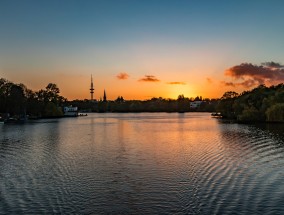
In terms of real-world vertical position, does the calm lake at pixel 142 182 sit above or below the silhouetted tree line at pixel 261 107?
below

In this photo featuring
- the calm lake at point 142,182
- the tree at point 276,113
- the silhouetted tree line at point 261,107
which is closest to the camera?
the calm lake at point 142,182

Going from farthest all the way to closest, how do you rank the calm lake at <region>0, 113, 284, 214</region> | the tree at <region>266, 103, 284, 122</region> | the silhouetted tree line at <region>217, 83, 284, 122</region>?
1. the silhouetted tree line at <region>217, 83, 284, 122</region>
2. the tree at <region>266, 103, 284, 122</region>
3. the calm lake at <region>0, 113, 284, 214</region>

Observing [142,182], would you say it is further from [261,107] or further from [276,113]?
[261,107]

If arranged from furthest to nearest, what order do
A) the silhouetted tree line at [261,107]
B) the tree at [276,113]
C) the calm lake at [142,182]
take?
1. the silhouetted tree line at [261,107]
2. the tree at [276,113]
3. the calm lake at [142,182]

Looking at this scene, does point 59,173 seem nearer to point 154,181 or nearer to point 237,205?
point 154,181

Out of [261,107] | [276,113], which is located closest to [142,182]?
[276,113]

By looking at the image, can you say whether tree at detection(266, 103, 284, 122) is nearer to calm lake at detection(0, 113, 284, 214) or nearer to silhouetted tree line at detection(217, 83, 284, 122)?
silhouetted tree line at detection(217, 83, 284, 122)

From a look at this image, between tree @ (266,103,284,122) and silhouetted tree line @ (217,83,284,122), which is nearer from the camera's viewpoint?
tree @ (266,103,284,122)

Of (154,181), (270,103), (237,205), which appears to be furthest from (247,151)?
(270,103)

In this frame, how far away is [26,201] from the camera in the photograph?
857 inches

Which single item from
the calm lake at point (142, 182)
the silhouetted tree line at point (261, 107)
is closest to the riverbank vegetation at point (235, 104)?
the silhouetted tree line at point (261, 107)

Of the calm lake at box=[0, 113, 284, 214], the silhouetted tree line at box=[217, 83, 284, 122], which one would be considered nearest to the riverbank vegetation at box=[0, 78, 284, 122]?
the silhouetted tree line at box=[217, 83, 284, 122]

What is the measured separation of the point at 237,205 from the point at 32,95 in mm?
182729

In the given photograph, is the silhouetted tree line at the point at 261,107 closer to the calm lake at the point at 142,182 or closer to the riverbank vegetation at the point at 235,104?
the riverbank vegetation at the point at 235,104
